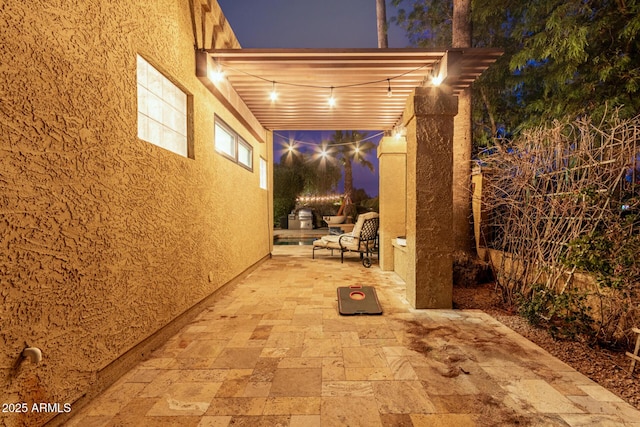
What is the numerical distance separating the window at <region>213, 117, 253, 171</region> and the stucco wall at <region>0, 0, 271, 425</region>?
1.34 metres

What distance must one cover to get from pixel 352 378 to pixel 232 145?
457cm

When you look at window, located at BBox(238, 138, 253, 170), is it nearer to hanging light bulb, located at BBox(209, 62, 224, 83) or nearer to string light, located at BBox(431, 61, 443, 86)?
hanging light bulb, located at BBox(209, 62, 224, 83)

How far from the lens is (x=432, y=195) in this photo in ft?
12.6

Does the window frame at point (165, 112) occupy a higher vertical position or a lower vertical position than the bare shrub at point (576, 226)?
higher

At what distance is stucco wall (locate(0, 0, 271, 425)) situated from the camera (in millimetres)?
1543

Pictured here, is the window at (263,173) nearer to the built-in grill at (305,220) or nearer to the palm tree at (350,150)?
the palm tree at (350,150)

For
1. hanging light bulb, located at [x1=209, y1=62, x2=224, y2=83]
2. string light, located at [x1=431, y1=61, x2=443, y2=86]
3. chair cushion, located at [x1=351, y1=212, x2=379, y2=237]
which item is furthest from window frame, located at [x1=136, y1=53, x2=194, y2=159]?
chair cushion, located at [x1=351, y1=212, x2=379, y2=237]

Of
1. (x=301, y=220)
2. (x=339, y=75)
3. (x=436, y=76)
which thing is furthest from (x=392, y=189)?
(x=301, y=220)

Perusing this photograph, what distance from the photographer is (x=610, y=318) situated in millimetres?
2719

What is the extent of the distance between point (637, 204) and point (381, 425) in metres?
3.22

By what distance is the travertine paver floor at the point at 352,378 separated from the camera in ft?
6.07

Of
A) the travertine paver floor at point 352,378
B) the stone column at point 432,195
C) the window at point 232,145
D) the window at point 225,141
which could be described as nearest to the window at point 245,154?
the window at point 232,145

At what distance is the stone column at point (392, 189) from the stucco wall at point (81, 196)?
4262 mm

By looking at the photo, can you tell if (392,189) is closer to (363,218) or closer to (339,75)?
(363,218)
